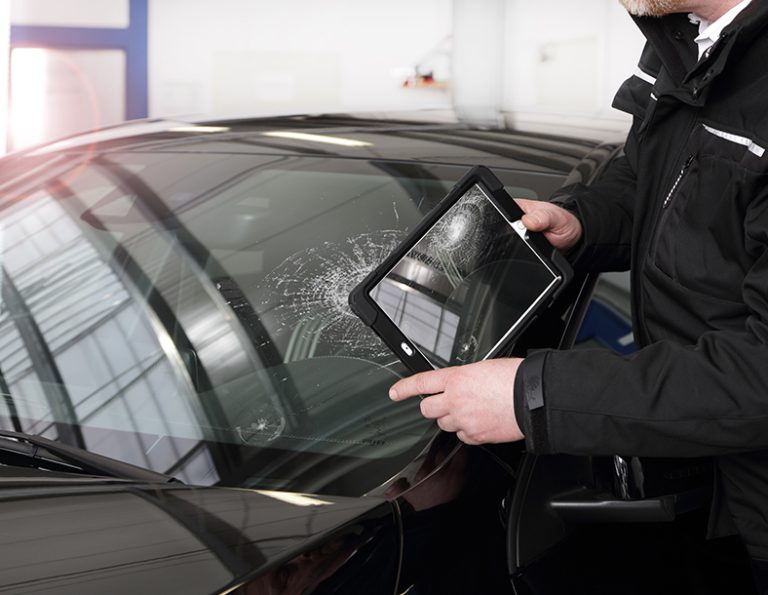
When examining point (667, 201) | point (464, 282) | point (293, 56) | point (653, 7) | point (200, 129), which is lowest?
point (464, 282)

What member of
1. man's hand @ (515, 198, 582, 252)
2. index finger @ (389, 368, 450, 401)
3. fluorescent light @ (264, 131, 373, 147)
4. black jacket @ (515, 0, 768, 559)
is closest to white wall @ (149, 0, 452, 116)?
fluorescent light @ (264, 131, 373, 147)

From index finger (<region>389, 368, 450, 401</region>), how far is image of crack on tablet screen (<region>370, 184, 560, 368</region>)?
0.19ft

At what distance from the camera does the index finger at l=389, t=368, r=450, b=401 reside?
41.6 inches

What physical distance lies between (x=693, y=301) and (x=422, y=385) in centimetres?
32

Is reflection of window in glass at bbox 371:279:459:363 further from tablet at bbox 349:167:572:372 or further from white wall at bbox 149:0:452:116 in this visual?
white wall at bbox 149:0:452:116

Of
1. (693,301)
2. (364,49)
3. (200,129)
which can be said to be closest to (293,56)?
(364,49)

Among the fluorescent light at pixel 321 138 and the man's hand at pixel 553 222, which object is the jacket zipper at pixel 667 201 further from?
the fluorescent light at pixel 321 138

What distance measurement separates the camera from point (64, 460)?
43.1 inches

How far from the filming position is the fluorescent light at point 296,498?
1.00 metres

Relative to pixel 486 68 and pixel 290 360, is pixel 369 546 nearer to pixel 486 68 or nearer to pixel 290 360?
pixel 290 360

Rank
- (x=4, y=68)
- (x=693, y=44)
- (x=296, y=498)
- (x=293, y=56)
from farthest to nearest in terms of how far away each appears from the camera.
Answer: (x=293, y=56), (x=4, y=68), (x=693, y=44), (x=296, y=498)

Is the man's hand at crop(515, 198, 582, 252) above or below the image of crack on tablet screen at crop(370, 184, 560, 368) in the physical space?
above

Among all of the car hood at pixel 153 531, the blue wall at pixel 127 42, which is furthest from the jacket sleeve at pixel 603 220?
the blue wall at pixel 127 42

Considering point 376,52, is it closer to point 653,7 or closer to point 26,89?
point 26,89
